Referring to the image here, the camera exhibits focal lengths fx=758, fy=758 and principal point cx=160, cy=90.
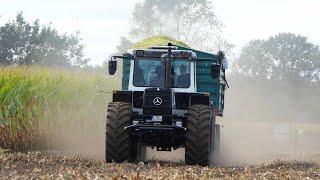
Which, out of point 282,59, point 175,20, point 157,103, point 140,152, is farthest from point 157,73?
point 282,59

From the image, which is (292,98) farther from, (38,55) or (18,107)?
(18,107)

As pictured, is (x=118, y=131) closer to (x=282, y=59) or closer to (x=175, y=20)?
(x=175, y=20)

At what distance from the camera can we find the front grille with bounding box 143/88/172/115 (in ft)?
53.4

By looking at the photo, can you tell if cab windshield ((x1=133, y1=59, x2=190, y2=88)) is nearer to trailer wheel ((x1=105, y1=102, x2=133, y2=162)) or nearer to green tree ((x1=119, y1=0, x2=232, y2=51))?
trailer wheel ((x1=105, y1=102, x2=133, y2=162))

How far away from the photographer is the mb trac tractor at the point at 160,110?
15.8m

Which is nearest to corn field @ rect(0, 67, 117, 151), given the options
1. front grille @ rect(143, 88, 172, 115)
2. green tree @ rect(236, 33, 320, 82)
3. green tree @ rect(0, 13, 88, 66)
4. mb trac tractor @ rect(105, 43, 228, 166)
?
mb trac tractor @ rect(105, 43, 228, 166)

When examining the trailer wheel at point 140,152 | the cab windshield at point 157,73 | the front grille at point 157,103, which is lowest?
the trailer wheel at point 140,152

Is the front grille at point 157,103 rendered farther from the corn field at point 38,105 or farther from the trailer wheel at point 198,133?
the corn field at point 38,105

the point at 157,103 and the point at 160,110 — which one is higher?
the point at 157,103

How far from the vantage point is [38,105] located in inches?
806

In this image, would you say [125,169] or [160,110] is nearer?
[125,169]

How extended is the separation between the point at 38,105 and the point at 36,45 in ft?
164

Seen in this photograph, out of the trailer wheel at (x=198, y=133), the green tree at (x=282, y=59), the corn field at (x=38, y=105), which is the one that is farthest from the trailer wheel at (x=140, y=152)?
the green tree at (x=282, y=59)

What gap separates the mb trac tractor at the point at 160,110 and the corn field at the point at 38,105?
3.32 metres
